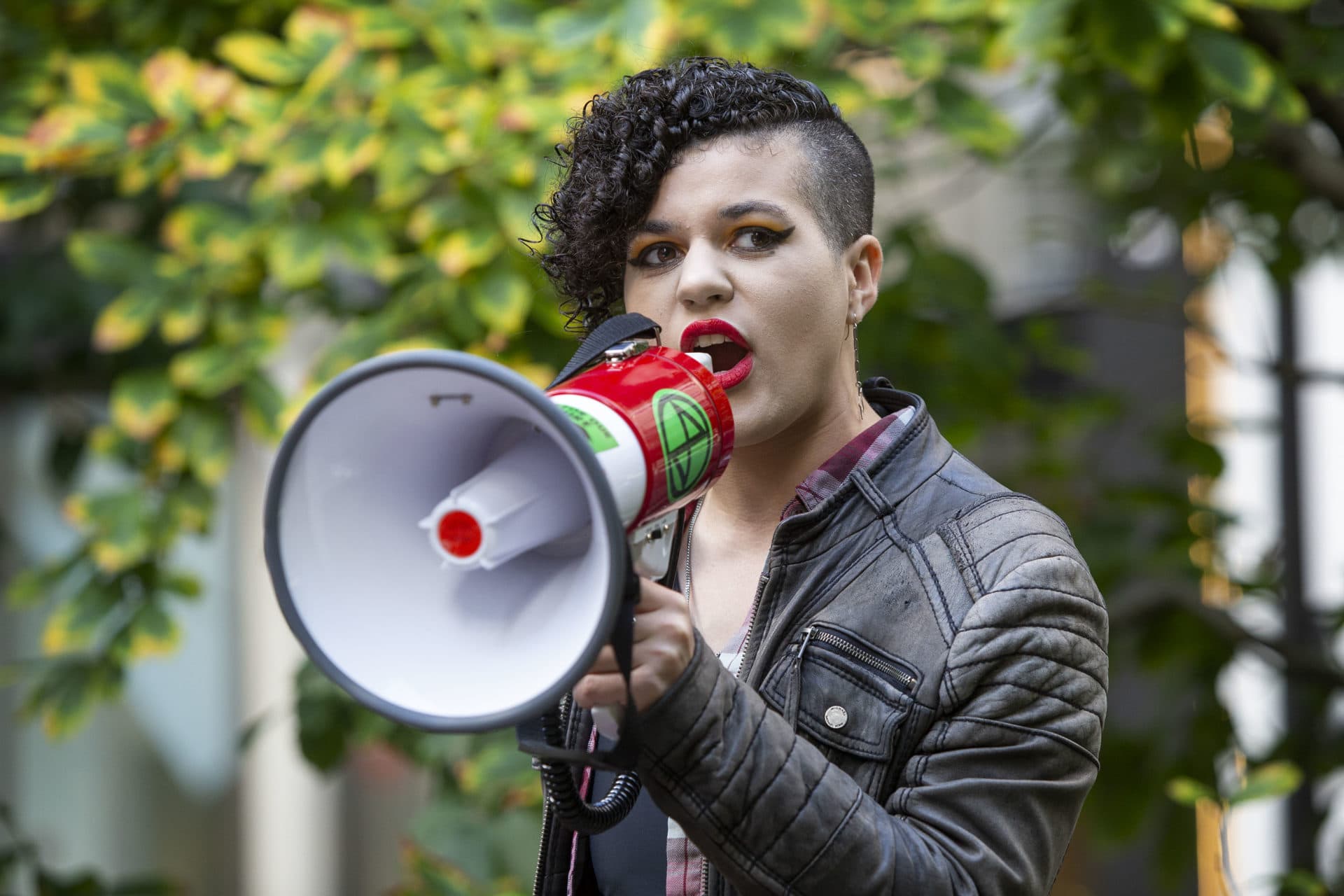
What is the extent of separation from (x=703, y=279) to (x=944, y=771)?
1.86 feet

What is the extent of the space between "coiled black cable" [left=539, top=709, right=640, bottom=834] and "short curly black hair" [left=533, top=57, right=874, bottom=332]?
58cm

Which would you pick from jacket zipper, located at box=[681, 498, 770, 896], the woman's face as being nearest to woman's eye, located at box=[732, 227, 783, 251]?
the woman's face

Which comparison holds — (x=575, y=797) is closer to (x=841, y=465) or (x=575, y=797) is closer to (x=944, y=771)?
(x=944, y=771)

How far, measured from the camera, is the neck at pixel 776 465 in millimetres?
Result: 1649

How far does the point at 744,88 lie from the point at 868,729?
2.38ft

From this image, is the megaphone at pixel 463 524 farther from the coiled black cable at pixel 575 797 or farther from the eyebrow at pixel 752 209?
the eyebrow at pixel 752 209

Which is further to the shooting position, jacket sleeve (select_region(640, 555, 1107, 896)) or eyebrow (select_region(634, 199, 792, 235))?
eyebrow (select_region(634, 199, 792, 235))

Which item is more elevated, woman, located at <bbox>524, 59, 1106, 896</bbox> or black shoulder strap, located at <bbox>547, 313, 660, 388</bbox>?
black shoulder strap, located at <bbox>547, 313, 660, 388</bbox>

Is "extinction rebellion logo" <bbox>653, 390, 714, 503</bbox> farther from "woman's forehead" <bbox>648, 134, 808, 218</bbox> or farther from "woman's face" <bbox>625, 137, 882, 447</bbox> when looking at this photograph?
Result: "woman's forehead" <bbox>648, 134, 808, 218</bbox>

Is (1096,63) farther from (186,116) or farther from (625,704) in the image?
(625,704)

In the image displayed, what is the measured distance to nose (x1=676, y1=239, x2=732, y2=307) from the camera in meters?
1.52

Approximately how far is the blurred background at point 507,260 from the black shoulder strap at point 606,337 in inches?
41.2

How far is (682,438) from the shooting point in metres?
1.33

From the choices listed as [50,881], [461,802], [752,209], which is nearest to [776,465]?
[752,209]
